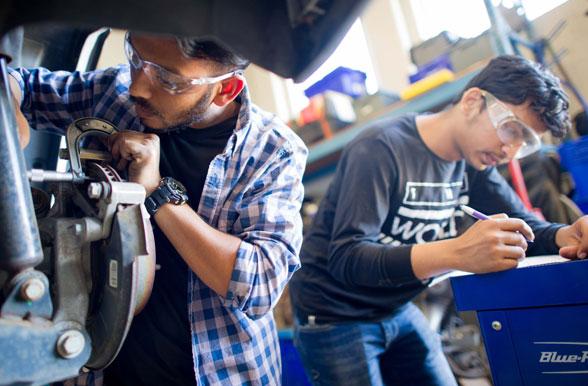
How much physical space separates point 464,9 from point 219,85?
1.56 m

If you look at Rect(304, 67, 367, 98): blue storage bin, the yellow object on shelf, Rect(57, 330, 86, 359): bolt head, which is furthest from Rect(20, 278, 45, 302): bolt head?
Rect(304, 67, 367, 98): blue storage bin

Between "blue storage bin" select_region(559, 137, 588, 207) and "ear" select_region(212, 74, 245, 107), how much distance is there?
1.12 m

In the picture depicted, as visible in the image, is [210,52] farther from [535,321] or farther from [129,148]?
[535,321]

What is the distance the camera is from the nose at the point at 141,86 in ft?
2.20

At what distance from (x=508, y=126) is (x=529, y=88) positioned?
98mm

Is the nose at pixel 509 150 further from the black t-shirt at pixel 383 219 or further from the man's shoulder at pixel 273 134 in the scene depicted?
the man's shoulder at pixel 273 134

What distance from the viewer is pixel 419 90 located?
1.78 meters

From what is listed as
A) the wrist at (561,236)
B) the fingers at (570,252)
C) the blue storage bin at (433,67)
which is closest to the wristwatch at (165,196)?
the fingers at (570,252)

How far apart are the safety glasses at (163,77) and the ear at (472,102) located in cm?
70

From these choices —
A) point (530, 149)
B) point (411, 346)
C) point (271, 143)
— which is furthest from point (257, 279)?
point (530, 149)

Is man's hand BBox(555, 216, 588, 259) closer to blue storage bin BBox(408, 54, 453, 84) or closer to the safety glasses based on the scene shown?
the safety glasses

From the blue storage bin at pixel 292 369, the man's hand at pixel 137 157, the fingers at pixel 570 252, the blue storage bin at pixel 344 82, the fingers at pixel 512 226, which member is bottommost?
the blue storage bin at pixel 292 369

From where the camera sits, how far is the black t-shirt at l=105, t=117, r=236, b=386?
Result: 0.71m

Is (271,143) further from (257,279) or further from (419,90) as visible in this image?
(419,90)
